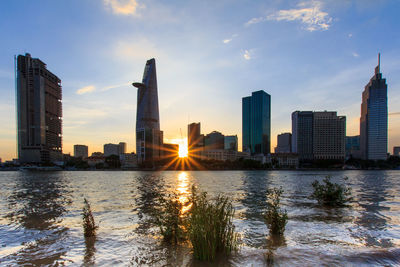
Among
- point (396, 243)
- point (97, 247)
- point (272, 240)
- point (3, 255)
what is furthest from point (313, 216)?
A: point (3, 255)

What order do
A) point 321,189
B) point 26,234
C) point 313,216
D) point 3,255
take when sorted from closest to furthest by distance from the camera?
1. point 3,255
2. point 26,234
3. point 313,216
4. point 321,189

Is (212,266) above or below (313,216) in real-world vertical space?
above

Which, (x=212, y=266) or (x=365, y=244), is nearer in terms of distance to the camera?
(x=212, y=266)

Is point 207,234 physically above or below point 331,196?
above

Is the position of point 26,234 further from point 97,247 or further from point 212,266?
point 212,266

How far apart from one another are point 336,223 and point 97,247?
14.7m

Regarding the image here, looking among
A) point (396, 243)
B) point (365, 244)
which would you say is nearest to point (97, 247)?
point (365, 244)

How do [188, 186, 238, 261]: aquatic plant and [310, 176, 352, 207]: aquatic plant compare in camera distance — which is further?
[310, 176, 352, 207]: aquatic plant

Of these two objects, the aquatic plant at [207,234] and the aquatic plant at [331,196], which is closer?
the aquatic plant at [207,234]

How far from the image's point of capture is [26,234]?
14016mm

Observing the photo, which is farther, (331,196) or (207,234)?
(331,196)

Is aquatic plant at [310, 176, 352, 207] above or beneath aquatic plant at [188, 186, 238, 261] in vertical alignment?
beneath

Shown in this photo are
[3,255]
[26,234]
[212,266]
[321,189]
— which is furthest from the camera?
[321,189]

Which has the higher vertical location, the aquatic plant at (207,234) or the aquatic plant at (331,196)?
the aquatic plant at (207,234)
